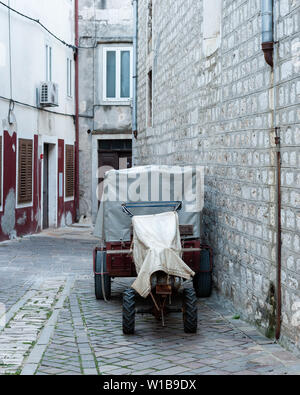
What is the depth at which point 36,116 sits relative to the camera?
17.2m

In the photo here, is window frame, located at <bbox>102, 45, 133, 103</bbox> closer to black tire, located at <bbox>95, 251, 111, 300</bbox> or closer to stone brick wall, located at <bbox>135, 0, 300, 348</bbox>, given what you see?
stone brick wall, located at <bbox>135, 0, 300, 348</bbox>

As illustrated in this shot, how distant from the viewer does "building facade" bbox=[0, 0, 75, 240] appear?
49.3 feet

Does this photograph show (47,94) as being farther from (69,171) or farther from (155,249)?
(155,249)

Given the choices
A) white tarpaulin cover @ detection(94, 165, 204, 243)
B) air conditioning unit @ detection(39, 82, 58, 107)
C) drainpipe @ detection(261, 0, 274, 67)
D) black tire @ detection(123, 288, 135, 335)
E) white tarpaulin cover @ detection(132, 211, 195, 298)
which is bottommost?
black tire @ detection(123, 288, 135, 335)

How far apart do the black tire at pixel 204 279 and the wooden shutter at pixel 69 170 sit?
463 inches

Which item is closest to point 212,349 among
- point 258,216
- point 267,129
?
point 258,216

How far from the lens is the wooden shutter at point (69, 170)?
65.7 feet

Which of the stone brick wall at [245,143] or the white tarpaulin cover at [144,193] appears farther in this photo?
the white tarpaulin cover at [144,193]

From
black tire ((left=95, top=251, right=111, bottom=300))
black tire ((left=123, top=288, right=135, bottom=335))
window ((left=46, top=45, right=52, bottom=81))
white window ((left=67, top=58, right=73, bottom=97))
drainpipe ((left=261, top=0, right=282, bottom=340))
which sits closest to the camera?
drainpipe ((left=261, top=0, right=282, bottom=340))

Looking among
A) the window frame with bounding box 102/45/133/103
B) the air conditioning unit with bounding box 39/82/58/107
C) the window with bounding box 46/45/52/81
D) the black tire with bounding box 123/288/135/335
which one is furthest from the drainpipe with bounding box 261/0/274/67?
the window frame with bounding box 102/45/133/103

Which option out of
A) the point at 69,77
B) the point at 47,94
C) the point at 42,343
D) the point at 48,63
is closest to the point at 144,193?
the point at 42,343

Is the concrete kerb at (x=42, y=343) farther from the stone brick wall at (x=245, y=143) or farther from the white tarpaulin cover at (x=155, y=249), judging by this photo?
the stone brick wall at (x=245, y=143)

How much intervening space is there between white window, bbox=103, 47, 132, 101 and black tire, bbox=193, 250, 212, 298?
12959 millimetres

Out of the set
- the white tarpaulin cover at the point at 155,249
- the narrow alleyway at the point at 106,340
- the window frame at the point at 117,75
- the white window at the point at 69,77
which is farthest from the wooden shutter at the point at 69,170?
the white tarpaulin cover at the point at 155,249
